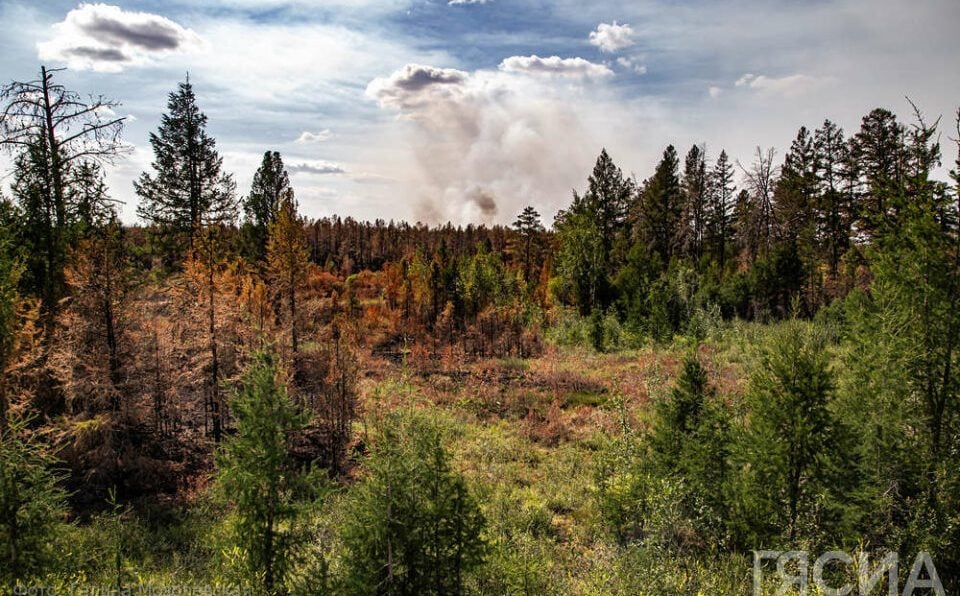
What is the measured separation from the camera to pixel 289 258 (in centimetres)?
2089

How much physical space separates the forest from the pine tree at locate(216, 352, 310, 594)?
0.11ft

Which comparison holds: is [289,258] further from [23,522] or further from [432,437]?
[432,437]

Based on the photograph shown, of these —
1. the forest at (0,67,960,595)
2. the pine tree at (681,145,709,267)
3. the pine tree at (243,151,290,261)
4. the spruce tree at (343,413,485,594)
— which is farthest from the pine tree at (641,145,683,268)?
the spruce tree at (343,413,485,594)

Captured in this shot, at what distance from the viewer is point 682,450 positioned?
35.1 ft

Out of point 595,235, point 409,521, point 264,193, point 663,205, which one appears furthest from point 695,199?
point 409,521

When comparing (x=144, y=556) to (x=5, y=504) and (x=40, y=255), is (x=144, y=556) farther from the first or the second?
(x=40, y=255)

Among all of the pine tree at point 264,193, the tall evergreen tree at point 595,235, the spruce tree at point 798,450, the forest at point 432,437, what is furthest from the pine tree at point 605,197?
the spruce tree at point 798,450

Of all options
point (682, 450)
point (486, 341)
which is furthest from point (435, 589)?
point (486, 341)

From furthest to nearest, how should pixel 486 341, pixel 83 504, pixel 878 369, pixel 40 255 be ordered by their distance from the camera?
pixel 486 341, pixel 40 255, pixel 83 504, pixel 878 369

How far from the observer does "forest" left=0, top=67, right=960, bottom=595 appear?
24.2 ft

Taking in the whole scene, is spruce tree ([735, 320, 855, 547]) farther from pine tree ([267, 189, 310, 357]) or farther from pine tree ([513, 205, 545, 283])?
pine tree ([513, 205, 545, 283])

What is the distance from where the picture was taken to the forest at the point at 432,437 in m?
7.36

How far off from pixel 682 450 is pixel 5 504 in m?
11.1

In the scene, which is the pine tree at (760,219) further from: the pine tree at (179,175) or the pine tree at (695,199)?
the pine tree at (179,175)
